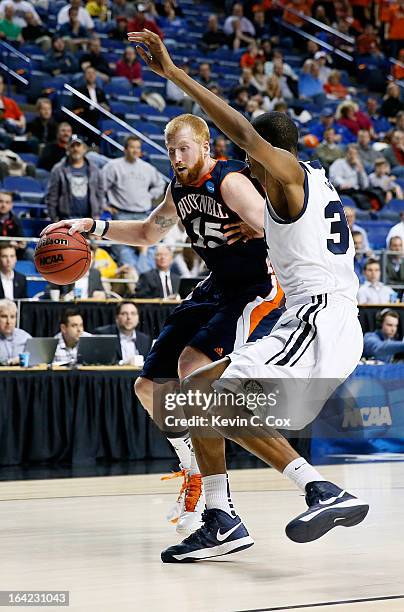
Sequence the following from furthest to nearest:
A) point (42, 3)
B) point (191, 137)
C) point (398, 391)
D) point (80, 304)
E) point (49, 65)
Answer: point (42, 3)
point (49, 65)
point (80, 304)
point (398, 391)
point (191, 137)

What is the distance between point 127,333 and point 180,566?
20.7 feet

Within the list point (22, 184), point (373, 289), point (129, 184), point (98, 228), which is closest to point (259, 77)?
point (129, 184)

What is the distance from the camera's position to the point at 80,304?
11055 millimetres

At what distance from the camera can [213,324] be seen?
5.11 meters

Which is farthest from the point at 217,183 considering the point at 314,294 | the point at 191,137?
the point at 314,294

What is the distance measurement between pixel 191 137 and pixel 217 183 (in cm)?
25

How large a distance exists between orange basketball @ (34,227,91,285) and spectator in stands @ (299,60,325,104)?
15443mm

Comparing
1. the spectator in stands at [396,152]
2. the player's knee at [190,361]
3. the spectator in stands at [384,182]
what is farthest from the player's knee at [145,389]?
the spectator in stands at [396,152]

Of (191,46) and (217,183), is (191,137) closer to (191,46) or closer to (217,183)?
(217,183)

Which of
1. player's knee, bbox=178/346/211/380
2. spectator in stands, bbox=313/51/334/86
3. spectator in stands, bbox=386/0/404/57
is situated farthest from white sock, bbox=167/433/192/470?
→ spectator in stands, bbox=386/0/404/57

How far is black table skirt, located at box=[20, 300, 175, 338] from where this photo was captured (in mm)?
10906

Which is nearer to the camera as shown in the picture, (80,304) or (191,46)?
(80,304)

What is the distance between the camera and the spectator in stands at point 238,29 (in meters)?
20.2

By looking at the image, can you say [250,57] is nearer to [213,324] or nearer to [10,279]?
[10,279]
